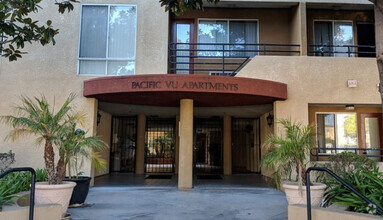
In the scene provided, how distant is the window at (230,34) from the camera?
12847 millimetres

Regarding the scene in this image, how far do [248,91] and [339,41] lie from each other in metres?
6.01

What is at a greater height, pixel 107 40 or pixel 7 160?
pixel 107 40

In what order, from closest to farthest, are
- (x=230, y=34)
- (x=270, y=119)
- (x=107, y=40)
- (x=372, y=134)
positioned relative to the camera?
(x=107, y=40) < (x=372, y=134) < (x=270, y=119) < (x=230, y=34)

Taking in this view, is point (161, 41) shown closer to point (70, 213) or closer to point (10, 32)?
point (10, 32)

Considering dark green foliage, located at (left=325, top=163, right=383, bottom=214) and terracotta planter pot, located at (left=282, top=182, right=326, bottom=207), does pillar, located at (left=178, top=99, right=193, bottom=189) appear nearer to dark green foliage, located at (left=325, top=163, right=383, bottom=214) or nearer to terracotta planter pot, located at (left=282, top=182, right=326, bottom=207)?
terracotta planter pot, located at (left=282, top=182, right=326, bottom=207)

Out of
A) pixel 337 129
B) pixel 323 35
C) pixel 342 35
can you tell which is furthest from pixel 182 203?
pixel 342 35

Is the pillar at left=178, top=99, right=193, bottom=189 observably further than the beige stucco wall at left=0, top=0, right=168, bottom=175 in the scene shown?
No

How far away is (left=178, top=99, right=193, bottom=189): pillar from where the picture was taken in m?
9.99

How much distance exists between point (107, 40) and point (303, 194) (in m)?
7.97

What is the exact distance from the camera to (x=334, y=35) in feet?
42.2

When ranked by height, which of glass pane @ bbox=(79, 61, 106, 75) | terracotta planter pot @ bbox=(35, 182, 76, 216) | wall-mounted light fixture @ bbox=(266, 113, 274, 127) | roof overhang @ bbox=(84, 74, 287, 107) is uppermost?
glass pane @ bbox=(79, 61, 106, 75)

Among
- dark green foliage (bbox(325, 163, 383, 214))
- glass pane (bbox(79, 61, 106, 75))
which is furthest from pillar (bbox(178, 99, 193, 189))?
dark green foliage (bbox(325, 163, 383, 214))

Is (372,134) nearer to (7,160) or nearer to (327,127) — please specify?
(327,127)

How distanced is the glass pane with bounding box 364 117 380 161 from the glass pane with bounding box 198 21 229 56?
5918mm
